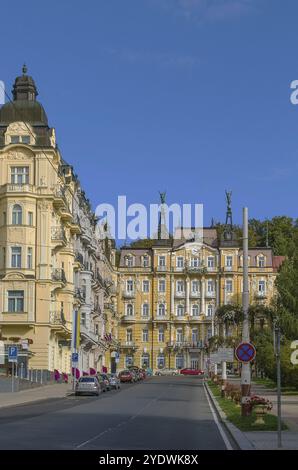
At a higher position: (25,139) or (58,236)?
(25,139)

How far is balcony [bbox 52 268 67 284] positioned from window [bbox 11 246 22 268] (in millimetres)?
3119

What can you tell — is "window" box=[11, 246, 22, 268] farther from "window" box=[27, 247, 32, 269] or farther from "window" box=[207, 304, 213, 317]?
"window" box=[207, 304, 213, 317]

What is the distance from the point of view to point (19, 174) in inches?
2768

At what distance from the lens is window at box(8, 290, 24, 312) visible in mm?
69062

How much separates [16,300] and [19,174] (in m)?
9.60

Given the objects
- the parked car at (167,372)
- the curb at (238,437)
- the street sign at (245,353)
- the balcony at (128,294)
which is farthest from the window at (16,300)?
the balcony at (128,294)

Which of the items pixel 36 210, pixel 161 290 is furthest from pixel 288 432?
A: pixel 161 290

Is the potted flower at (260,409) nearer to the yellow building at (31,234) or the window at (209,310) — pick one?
the yellow building at (31,234)

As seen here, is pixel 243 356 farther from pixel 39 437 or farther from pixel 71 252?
pixel 71 252

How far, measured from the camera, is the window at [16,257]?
69125 millimetres

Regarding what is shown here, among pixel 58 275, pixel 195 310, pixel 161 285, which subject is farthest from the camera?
pixel 195 310

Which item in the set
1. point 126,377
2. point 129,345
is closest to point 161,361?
point 129,345

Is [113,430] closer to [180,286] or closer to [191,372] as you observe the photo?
[191,372]
